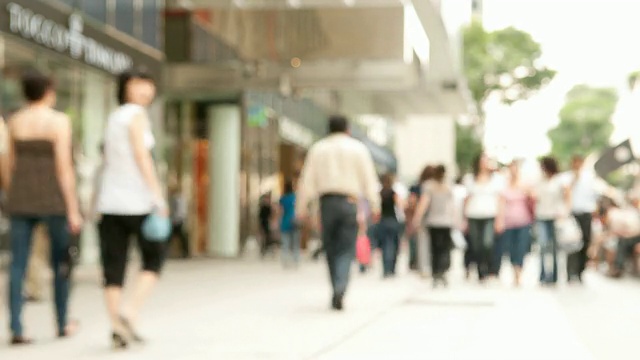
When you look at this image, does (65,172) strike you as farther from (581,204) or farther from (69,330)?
(581,204)

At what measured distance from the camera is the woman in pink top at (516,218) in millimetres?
15984

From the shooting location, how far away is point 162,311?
11.0 metres

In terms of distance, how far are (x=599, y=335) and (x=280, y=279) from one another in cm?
812

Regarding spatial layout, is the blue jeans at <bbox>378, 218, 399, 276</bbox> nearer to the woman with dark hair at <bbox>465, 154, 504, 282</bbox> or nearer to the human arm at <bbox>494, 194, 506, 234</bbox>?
the woman with dark hair at <bbox>465, 154, 504, 282</bbox>

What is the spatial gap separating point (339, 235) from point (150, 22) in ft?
35.4

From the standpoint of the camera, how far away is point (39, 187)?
8.19 m

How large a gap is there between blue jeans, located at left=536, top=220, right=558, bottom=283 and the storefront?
598cm

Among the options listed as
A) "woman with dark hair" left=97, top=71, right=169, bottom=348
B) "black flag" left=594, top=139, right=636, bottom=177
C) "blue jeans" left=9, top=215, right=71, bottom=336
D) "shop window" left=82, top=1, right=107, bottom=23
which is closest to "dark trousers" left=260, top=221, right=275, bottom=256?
"black flag" left=594, top=139, right=636, bottom=177

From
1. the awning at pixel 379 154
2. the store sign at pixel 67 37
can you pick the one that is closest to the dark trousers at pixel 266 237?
the store sign at pixel 67 37

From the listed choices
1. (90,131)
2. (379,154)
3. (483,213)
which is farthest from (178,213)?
(379,154)

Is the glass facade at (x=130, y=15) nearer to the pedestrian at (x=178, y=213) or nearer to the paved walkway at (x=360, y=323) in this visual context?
the pedestrian at (x=178, y=213)

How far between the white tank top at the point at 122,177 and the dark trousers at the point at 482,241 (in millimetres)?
8869

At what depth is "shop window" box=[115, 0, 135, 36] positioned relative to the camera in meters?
19.3

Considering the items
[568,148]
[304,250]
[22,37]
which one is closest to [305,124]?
[304,250]
